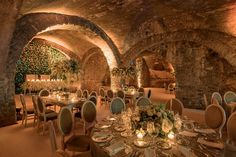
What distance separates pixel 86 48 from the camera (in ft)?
40.6

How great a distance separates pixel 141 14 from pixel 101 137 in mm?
6206

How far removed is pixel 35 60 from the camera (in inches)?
485

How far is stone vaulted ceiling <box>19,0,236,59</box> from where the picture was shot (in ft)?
19.2

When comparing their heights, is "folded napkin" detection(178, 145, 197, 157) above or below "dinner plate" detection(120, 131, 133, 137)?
below

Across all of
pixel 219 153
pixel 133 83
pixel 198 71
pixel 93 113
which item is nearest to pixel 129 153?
pixel 219 153

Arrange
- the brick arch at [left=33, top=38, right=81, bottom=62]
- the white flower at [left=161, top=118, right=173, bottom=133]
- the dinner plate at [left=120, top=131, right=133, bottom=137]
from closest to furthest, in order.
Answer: the white flower at [left=161, top=118, right=173, bottom=133]
the dinner plate at [left=120, top=131, right=133, bottom=137]
the brick arch at [left=33, top=38, right=81, bottom=62]

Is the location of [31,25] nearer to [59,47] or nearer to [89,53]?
[89,53]

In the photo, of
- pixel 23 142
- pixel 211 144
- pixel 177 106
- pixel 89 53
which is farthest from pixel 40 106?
pixel 89 53

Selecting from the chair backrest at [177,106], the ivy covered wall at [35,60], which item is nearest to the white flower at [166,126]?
the chair backrest at [177,106]

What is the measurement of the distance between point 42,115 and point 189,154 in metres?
4.12

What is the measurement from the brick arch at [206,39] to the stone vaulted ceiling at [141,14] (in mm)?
271

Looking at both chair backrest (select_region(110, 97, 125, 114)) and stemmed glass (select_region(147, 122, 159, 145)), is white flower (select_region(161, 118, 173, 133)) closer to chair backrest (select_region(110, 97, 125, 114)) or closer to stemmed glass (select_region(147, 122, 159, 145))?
stemmed glass (select_region(147, 122, 159, 145))

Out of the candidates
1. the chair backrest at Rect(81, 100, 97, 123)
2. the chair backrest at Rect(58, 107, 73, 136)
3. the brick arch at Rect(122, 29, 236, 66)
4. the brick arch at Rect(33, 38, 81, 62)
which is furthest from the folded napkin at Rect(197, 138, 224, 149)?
the brick arch at Rect(33, 38, 81, 62)

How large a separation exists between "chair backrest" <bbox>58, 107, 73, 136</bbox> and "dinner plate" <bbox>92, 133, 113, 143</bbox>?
82cm
